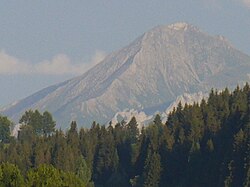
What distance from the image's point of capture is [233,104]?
19525 cm

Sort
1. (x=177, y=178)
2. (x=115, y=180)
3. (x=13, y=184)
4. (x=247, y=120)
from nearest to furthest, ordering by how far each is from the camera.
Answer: (x=13, y=184)
(x=247, y=120)
(x=177, y=178)
(x=115, y=180)

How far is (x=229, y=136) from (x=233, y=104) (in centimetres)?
2212

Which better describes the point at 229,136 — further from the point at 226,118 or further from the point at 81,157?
the point at 81,157

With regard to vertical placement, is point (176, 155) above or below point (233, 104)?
below

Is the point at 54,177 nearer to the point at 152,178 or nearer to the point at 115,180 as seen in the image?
the point at 152,178

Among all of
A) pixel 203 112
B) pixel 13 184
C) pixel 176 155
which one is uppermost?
pixel 203 112

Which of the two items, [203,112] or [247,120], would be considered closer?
[247,120]

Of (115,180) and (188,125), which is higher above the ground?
(188,125)

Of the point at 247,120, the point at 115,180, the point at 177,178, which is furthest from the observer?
the point at 115,180

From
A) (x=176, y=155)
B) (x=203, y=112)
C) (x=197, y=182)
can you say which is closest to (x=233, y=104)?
(x=203, y=112)

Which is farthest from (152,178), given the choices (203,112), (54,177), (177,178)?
(54,177)

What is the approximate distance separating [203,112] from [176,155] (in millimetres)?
19647

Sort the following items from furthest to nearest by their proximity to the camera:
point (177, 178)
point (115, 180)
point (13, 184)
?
point (115, 180)
point (177, 178)
point (13, 184)

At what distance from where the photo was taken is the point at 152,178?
175m
